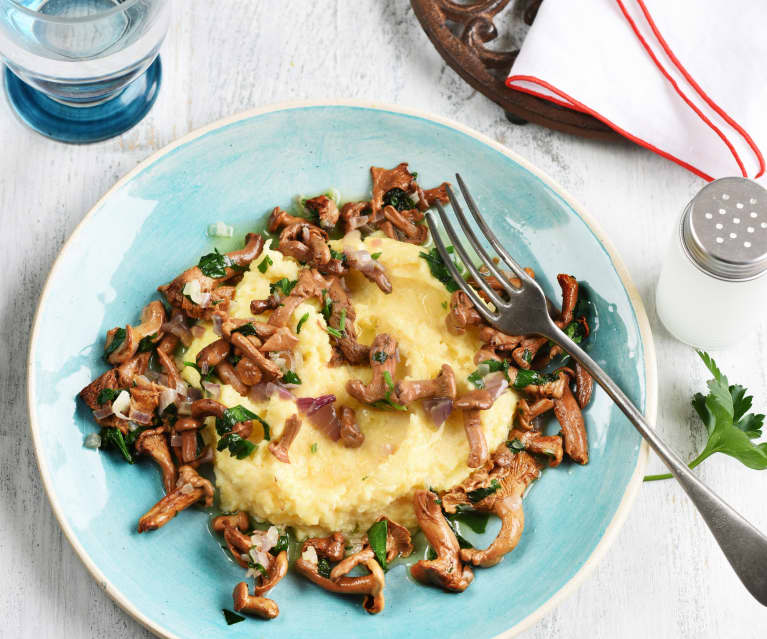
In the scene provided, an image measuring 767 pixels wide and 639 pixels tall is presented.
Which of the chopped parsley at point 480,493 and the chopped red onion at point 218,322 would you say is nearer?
the chopped parsley at point 480,493

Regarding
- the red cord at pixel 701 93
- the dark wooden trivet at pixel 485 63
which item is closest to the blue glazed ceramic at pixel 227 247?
the dark wooden trivet at pixel 485 63

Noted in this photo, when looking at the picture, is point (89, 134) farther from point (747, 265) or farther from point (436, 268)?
point (747, 265)

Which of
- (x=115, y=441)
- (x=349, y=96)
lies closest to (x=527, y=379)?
(x=115, y=441)

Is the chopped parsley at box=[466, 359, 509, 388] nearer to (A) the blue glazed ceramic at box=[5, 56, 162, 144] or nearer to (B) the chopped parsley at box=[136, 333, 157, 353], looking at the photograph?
(B) the chopped parsley at box=[136, 333, 157, 353]

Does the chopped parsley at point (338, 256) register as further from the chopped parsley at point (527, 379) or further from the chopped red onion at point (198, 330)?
the chopped parsley at point (527, 379)

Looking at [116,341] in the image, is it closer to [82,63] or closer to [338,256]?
[338,256]

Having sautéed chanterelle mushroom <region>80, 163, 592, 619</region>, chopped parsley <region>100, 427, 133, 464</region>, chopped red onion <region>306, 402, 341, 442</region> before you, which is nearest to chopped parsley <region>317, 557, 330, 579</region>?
sautéed chanterelle mushroom <region>80, 163, 592, 619</region>
